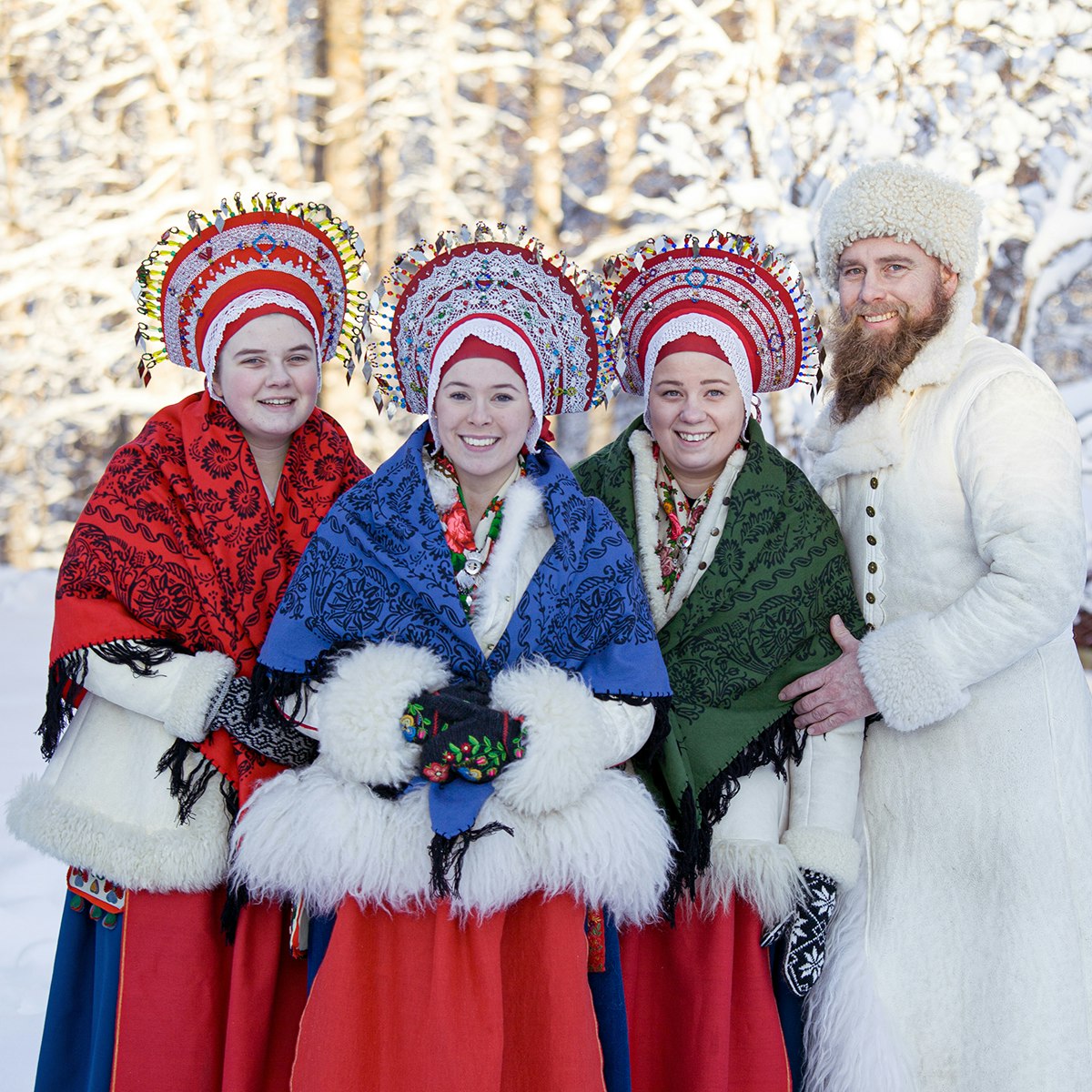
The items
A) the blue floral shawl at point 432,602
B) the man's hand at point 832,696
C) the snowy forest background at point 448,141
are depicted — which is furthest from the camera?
the snowy forest background at point 448,141

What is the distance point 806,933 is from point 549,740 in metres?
0.74

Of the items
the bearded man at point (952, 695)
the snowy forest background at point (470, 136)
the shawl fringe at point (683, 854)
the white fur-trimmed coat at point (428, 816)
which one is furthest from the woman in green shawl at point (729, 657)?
the snowy forest background at point (470, 136)

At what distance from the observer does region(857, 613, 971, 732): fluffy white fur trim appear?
2.42 meters

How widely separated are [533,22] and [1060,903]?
11.2 metres

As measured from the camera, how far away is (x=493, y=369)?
7.73 feet

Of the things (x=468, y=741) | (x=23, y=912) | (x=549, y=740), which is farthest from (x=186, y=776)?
(x=23, y=912)

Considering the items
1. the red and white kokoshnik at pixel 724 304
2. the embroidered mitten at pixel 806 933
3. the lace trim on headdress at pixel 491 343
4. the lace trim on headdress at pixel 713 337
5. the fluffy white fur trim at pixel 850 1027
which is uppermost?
the red and white kokoshnik at pixel 724 304

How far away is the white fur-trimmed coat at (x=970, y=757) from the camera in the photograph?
2.40 meters

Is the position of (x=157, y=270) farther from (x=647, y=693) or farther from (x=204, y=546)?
(x=647, y=693)

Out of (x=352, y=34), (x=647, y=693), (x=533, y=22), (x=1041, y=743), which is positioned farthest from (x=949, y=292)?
(x=533, y=22)

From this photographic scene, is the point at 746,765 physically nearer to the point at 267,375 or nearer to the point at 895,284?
the point at 895,284

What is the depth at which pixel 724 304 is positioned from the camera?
8.63 feet

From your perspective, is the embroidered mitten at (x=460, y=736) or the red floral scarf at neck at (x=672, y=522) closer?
the embroidered mitten at (x=460, y=736)

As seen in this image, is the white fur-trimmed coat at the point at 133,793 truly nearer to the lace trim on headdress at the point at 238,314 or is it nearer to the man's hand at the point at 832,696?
the lace trim on headdress at the point at 238,314
